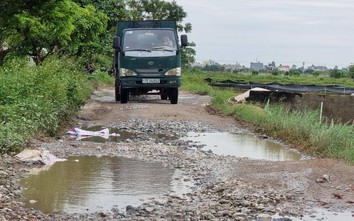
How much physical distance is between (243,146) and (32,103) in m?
4.01

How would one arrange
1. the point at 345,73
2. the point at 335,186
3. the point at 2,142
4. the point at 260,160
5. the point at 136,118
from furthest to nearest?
the point at 345,73
the point at 136,118
the point at 260,160
the point at 2,142
the point at 335,186

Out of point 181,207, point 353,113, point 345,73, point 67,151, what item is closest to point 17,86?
point 67,151

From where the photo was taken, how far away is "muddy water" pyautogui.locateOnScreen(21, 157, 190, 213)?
5930 mm

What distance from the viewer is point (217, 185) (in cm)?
680

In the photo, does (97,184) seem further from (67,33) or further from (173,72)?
(67,33)

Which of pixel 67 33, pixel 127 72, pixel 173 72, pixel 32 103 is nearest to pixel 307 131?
pixel 32 103

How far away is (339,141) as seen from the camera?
10.1 meters

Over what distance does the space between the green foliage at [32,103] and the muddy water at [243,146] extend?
271 centimetres

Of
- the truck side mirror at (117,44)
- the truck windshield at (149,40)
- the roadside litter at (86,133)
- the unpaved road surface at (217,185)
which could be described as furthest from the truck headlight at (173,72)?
the unpaved road surface at (217,185)

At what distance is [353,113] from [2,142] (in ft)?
37.4

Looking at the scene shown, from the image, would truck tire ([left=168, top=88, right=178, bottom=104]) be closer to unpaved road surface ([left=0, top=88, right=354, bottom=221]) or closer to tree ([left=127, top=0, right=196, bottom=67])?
unpaved road surface ([left=0, top=88, right=354, bottom=221])

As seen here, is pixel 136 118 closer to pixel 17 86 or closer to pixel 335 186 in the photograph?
pixel 17 86

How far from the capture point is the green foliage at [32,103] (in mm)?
8273

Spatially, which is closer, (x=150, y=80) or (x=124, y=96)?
(x=150, y=80)
